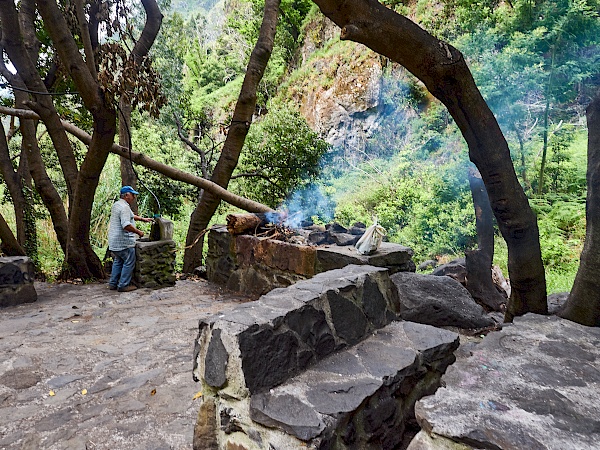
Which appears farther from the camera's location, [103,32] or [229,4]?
[229,4]

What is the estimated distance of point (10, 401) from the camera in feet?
9.03

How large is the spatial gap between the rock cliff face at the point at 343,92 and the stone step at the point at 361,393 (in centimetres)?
1538

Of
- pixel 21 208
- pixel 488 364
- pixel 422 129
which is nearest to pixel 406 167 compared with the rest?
pixel 422 129

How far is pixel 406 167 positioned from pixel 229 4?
2294 centimetres

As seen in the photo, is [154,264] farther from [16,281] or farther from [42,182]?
[42,182]

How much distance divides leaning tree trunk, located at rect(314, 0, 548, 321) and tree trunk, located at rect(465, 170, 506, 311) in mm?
1567

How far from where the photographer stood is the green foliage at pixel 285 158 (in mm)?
9164

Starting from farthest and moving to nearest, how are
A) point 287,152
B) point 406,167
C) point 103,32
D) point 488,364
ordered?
point 406,167, point 287,152, point 103,32, point 488,364

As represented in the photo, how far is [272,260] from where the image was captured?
5.18 meters

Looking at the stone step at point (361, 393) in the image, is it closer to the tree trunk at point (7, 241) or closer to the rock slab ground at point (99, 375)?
the rock slab ground at point (99, 375)

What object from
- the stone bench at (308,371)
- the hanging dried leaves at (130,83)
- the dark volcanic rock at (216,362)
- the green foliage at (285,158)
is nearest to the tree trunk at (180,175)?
the hanging dried leaves at (130,83)

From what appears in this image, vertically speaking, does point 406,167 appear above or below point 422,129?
below

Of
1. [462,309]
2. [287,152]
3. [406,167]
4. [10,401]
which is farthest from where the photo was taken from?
[406,167]

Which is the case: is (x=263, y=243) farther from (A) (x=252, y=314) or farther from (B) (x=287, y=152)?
(B) (x=287, y=152)
